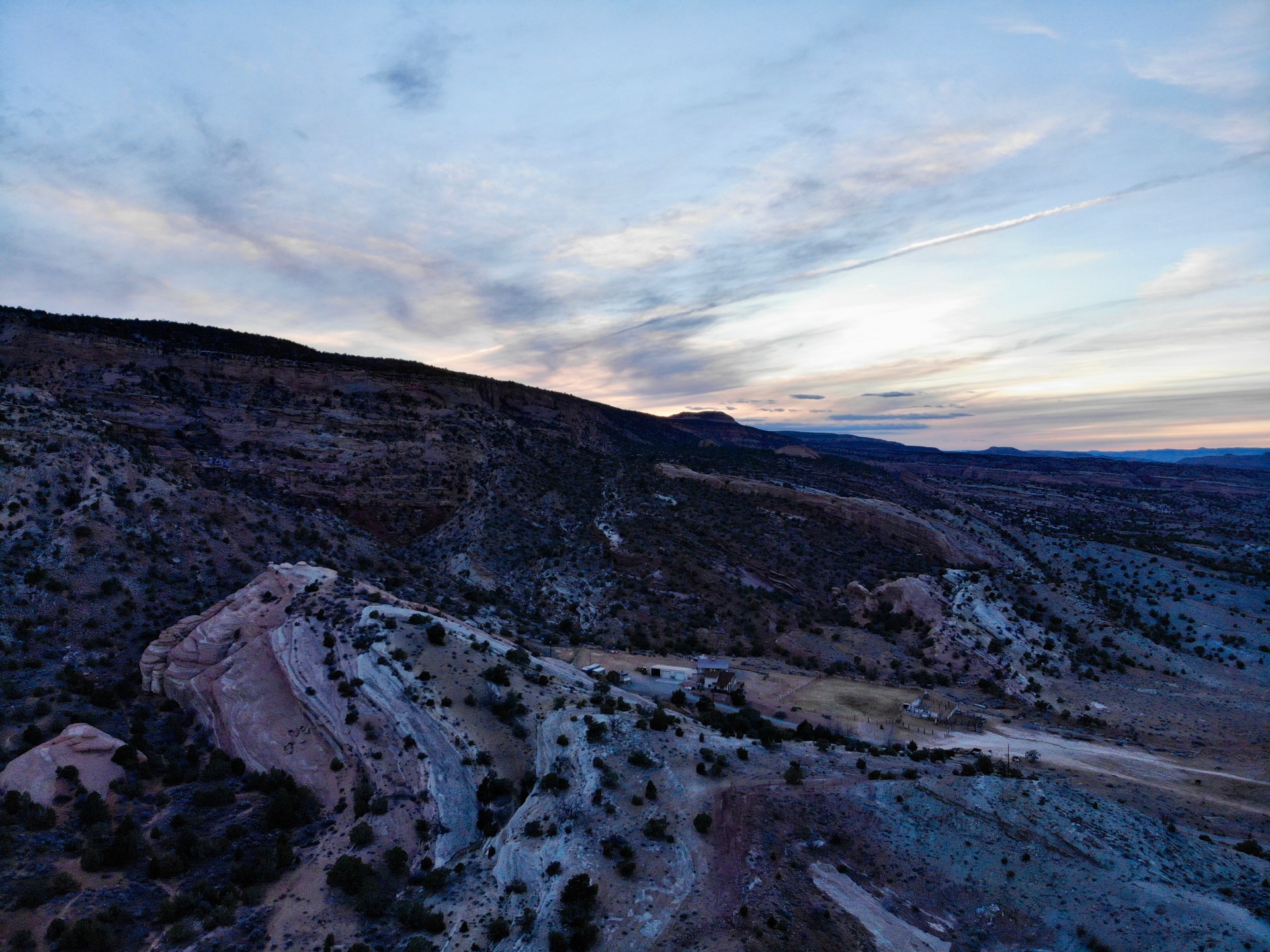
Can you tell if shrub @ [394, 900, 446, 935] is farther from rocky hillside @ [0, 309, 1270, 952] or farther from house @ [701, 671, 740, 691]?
house @ [701, 671, 740, 691]

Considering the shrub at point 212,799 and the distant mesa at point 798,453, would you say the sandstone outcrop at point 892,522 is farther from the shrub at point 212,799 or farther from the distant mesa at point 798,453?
the shrub at point 212,799

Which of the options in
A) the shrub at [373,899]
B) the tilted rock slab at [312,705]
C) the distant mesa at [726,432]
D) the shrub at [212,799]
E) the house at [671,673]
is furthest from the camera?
the distant mesa at [726,432]

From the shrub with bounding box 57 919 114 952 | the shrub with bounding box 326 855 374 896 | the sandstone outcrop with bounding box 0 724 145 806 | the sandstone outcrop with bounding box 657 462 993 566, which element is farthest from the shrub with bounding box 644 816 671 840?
the sandstone outcrop with bounding box 657 462 993 566

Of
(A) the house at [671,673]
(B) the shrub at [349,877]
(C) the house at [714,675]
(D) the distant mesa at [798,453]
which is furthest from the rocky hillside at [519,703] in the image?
(D) the distant mesa at [798,453]

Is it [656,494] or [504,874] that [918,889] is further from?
[656,494]

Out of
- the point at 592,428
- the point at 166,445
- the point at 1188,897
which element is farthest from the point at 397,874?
the point at 592,428

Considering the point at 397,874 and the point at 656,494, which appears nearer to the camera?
the point at 397,874
